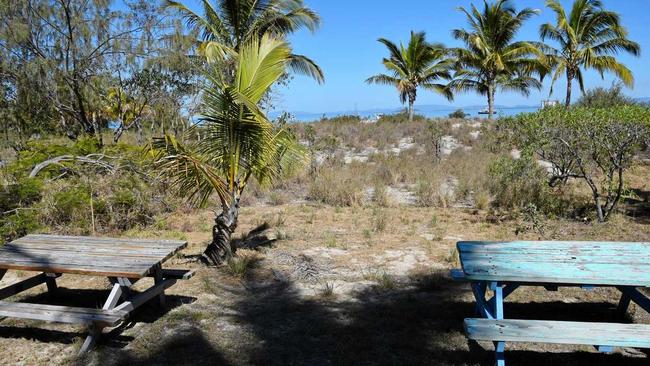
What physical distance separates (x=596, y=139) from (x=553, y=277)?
5779 millimetres

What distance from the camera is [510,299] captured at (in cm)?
498

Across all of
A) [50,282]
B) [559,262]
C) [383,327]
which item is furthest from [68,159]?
[559,262]

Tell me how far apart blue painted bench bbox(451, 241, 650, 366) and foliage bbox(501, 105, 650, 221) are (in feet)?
14.5

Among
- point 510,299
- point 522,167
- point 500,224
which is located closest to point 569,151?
point 522,167

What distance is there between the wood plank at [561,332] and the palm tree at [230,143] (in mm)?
3217

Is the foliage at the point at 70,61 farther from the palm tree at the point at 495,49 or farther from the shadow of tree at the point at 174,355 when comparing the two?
the palm tree at the point at 495,49

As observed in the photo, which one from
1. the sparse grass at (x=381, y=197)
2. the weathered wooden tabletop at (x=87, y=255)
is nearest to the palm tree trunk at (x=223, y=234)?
the weathered wooden tabletop at (x=87, y=255)

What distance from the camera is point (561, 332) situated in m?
3.15

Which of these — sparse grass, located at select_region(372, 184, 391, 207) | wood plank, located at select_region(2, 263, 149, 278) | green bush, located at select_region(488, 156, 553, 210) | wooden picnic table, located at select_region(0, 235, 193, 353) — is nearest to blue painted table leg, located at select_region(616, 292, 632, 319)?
wooden picnic table, located at select_region(0, 235, 193, 353)

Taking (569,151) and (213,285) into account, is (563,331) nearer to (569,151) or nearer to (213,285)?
(213,285)

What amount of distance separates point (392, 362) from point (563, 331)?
128 cm

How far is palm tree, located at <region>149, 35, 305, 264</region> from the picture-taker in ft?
17.5

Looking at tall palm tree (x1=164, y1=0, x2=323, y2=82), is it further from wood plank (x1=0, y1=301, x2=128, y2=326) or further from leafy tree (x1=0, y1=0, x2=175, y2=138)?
wood plank (x1=0, y1=301, x2=128, y2=326)

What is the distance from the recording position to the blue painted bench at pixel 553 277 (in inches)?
123
